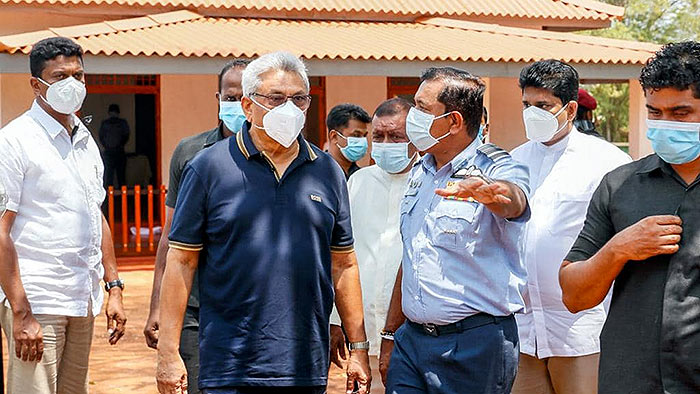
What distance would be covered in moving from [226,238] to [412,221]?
2.65ft

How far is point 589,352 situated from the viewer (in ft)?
16.2

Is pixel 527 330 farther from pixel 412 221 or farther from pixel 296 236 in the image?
pixel 296 236

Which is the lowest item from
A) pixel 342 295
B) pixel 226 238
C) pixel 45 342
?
pixel 45 342

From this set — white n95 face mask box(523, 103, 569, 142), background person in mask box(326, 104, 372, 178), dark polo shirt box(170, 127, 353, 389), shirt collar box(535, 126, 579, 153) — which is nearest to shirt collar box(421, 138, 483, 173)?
dark polo shirt box(170, 127, 353, 389)

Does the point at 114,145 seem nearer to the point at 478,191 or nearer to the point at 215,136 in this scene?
the point at 215,136

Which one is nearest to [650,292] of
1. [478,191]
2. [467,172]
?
[478,191]

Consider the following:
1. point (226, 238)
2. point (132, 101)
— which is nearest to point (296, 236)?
point (226, 238)

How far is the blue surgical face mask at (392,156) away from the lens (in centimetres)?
563

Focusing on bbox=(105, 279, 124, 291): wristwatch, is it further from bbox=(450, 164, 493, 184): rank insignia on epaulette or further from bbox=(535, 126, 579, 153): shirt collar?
bbox=(535, 126, 579, 153): shirt collar

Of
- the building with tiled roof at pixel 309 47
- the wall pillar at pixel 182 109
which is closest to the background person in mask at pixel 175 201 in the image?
the building with tiled roof at pixel 309 47

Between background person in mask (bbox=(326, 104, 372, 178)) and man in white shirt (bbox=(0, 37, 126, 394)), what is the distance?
1792mm

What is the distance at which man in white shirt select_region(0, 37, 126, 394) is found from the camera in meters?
4.93

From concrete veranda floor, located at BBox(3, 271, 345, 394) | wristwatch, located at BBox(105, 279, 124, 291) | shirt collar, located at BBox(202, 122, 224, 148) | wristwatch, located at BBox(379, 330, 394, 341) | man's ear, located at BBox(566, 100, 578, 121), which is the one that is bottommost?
concrete veranda floor, located at BBox(3, 271, 345, 394)

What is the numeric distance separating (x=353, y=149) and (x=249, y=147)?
2.68 meters
